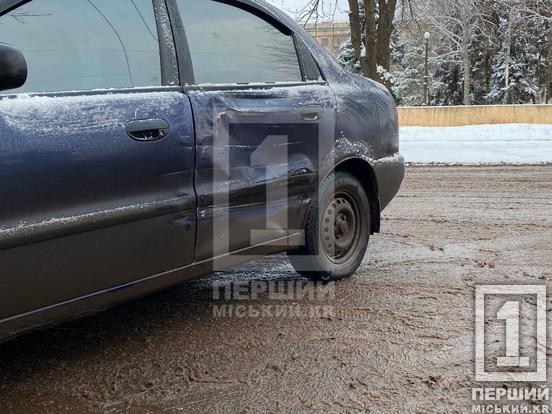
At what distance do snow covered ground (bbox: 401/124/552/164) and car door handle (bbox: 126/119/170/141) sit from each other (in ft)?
34.5

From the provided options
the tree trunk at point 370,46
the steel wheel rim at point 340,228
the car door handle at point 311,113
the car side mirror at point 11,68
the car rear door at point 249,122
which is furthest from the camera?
the tree trunk at point 370,46

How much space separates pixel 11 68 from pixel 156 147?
74cm

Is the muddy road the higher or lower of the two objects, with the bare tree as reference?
lower

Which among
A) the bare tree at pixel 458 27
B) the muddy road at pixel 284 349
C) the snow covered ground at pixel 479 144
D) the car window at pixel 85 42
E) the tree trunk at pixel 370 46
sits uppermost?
the bare tree at pixel 458 27

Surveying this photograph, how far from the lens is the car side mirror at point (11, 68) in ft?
6.95

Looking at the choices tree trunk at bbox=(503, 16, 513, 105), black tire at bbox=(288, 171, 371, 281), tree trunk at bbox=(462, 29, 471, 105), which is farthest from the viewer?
tree trunk at bbox=(462, 29, 471, 105)

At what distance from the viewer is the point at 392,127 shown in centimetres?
441

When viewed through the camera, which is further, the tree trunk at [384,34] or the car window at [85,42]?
the tree trunk at [384,34]

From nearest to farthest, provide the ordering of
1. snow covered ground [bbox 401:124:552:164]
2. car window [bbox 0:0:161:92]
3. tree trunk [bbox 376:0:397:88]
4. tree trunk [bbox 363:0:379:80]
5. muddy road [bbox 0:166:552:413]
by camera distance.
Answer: car window [bbox 0:0:161:92] < muddy road [bbox 0:166:552:413] < snow covered ground [bbox 401:124:552:164] < tree trunk [bbox 363:0:379:80] < tree trunk [bbox 376:0:397:88]

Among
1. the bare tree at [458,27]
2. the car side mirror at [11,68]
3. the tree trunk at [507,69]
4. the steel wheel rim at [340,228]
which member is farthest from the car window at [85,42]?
the tree trunk at [507,69]

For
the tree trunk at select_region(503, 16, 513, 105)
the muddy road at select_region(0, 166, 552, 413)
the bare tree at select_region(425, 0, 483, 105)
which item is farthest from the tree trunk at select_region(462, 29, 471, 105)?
the muddy road at select_region(0, 166, 552, 413)

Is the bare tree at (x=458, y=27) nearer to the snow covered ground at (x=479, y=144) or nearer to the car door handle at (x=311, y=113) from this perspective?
the snow covered ground at (x=479, y=144)

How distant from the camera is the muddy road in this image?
2533 millimetres

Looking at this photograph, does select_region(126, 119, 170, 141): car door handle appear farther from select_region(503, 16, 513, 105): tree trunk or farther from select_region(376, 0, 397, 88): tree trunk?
select_region(503, 16, 513, 105): tree trunk
